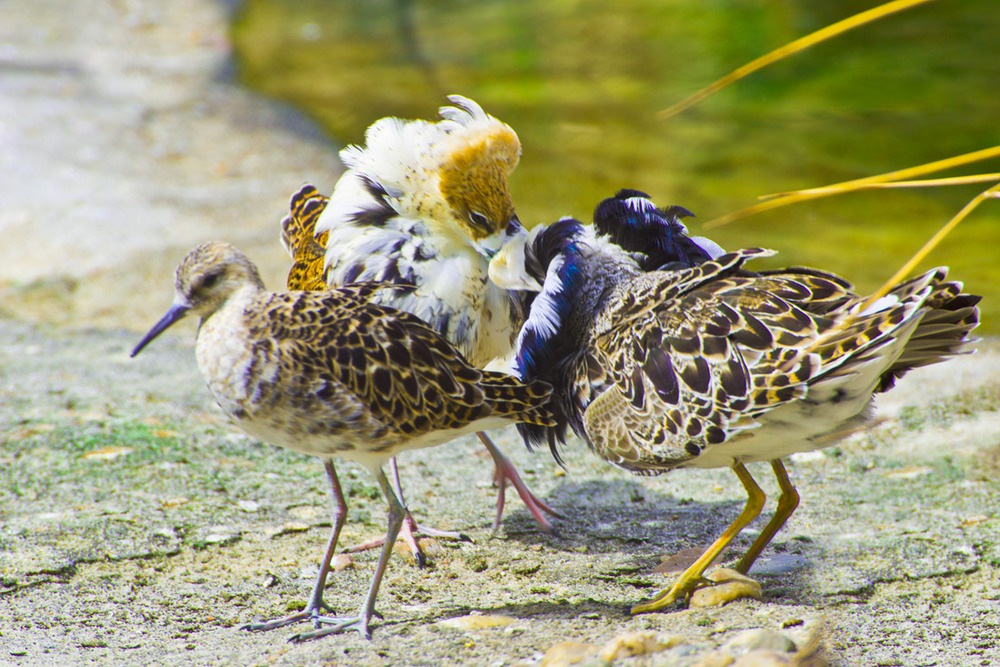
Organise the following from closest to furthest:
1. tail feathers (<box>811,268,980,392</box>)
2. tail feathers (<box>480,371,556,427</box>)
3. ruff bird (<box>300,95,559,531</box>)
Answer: tail feathers (<box>811,268,980,392</box>)
tail feathers (<box>480,371,556,427</box>)
ruff bird (<box>300,95,559,531</box>)

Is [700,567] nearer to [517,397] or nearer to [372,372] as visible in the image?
[517,397]

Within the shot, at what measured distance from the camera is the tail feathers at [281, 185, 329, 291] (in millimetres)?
5004

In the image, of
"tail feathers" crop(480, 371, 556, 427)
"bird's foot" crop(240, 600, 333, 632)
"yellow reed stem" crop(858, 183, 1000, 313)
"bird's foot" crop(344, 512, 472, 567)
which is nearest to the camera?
"yellow reed stem" crop(858, 183, 1000, 313)

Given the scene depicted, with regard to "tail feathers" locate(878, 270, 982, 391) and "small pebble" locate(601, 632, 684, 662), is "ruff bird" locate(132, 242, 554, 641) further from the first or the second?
"tail feathers" locate(878, 270, 982, 391)

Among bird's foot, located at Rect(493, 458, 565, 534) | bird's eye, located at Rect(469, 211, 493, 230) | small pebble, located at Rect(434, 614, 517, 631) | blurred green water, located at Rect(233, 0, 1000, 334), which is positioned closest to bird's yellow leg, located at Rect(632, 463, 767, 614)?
small pebble, located at Rect(434, 614, 517, 631)

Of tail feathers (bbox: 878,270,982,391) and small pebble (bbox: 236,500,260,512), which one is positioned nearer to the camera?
tail feathers (bbox: 878,270,982,391)

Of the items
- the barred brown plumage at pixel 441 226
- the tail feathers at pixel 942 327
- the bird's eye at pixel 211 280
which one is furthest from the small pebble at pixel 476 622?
the tail feathers at pixel 942 327

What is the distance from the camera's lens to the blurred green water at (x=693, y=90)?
30.6 feet

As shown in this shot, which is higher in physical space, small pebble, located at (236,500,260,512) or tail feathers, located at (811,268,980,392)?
tail feathers, located at (811,268,980,392)

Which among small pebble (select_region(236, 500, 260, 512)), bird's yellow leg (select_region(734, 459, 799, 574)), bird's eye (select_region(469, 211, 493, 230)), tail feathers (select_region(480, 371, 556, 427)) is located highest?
bird's eye (select_region(469, 211, 493, 230))

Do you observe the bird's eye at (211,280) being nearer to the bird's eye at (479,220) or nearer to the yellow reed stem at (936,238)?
the bird's eye at (479,220)

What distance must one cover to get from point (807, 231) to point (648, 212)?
524cm

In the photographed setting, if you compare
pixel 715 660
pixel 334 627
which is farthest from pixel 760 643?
pixel 334 627

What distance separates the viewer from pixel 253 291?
3785mm
